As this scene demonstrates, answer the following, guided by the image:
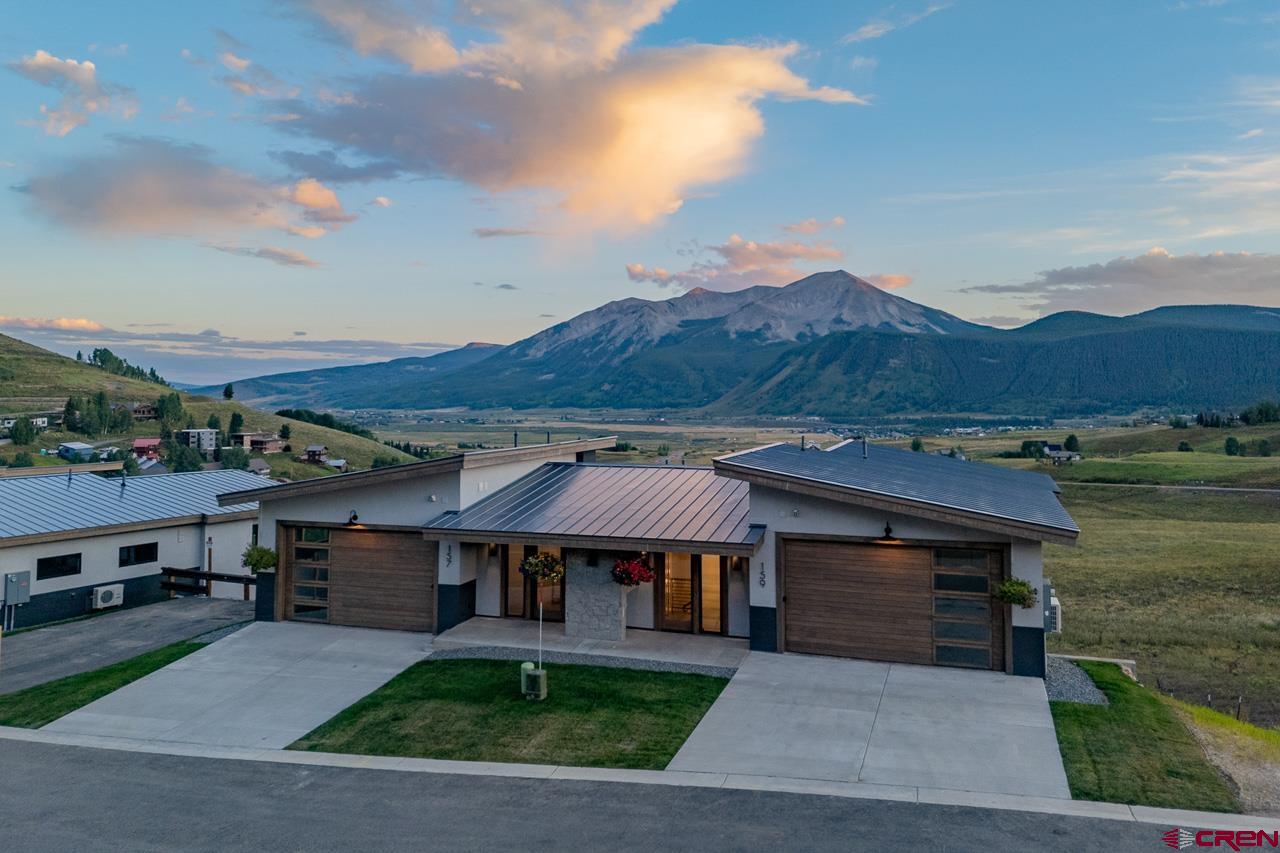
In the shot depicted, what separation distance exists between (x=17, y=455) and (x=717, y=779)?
319 ft

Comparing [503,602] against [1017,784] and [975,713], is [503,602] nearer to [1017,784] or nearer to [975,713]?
[975,713]

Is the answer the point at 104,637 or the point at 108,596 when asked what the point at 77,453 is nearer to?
the point at 108,596

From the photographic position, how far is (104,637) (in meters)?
19.6

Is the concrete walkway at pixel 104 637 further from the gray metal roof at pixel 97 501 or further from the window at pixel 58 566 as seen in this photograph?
the gray metal roof at pixel 97 501

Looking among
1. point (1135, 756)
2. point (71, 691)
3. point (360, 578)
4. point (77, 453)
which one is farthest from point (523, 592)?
point (77, 453)

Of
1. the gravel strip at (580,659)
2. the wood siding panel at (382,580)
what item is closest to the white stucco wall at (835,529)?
the gravel strip at (580,659)

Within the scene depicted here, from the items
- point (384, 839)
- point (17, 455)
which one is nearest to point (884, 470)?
point (384, 839)

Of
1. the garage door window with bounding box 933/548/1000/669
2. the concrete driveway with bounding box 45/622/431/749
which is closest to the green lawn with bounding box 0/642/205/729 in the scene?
the concrete driveway with bounding box 45/622/431/749

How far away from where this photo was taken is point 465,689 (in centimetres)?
1491

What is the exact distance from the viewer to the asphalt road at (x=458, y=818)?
9.38 m

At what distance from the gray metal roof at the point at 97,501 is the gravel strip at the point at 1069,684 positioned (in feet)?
77.4

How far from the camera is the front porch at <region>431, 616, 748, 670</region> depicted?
1639 cm

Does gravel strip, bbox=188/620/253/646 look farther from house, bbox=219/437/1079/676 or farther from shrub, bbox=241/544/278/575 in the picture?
shrub, bbox=241/544/278/575

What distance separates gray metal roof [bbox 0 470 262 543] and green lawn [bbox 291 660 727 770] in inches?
506
